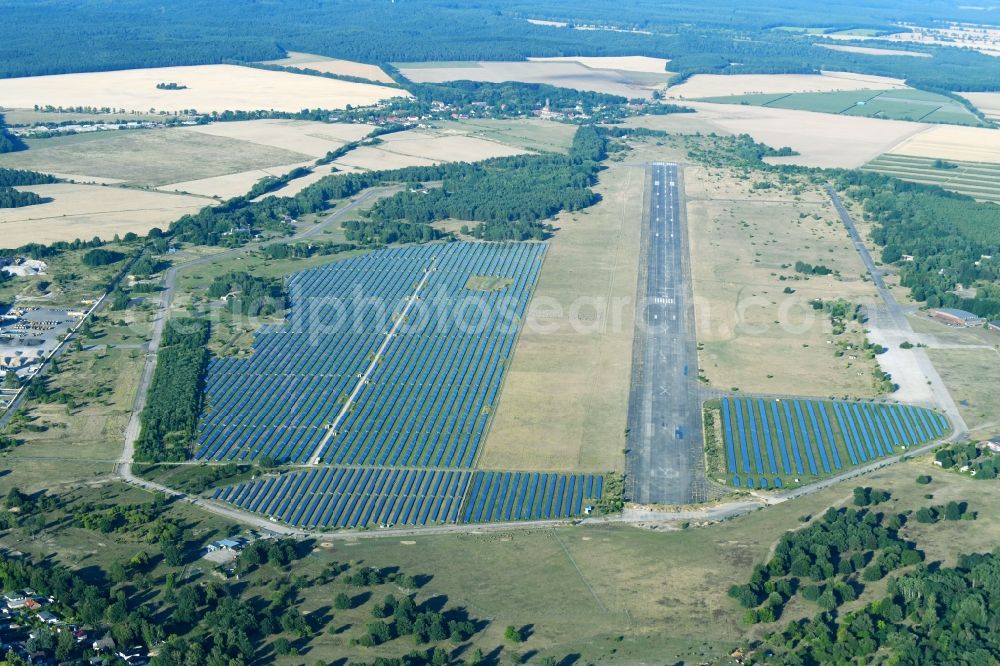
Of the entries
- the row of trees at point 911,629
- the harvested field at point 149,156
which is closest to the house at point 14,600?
the row of trees at point 911,629

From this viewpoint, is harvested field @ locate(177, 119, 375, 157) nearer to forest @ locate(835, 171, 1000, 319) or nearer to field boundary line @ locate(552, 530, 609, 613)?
forest @ locate(835, 171, 1000, 319)

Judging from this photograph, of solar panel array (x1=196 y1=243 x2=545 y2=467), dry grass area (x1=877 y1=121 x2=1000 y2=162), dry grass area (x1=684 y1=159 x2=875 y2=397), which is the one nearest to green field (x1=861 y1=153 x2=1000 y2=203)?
dry grass area (x1=877 y1=121 x2=1000 y2=162)

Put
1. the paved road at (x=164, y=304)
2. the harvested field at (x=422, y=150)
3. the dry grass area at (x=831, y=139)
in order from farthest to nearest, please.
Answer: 1. the dry grass area at (x=831, y=139)
2. the harvested field at (x=422, y=150)
3. the paved road at (x=164, y=304)

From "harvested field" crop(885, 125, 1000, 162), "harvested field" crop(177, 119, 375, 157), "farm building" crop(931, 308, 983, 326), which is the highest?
"harvested field" crop(885, 125, 1000, 162)

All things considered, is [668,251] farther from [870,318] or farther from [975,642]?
[975,642]

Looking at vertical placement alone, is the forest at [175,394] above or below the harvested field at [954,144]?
below

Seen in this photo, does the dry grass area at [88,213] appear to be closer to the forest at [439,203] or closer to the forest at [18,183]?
the forest at [18,183]

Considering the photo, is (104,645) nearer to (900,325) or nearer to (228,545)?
(228,545)
